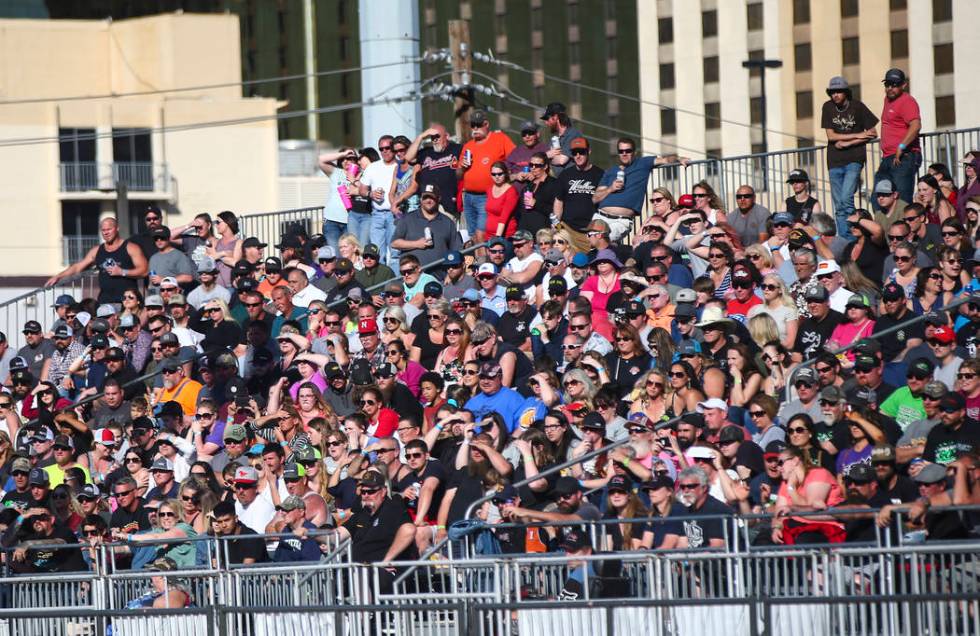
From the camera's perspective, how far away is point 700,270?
18.6 metres

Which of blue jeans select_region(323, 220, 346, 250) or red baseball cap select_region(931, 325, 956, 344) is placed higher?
blue jeans select_region(323, 220, 346, 250)

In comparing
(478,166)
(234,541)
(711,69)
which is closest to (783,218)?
(478,166)

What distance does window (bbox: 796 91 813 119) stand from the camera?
307 ft

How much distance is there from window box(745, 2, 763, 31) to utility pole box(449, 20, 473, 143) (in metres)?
72.4

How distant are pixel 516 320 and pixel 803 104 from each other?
77.9 metres

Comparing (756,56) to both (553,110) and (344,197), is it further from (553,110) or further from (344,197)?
(553,110)

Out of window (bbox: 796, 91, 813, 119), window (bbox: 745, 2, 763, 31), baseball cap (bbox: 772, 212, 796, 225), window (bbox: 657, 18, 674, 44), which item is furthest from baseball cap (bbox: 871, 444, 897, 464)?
window (bbox: 657, 18, 674, 44)

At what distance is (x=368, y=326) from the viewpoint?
61.2 ft

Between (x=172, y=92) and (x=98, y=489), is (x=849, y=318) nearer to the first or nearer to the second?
(x=98, y=489)

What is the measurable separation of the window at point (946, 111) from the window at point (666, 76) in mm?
21763

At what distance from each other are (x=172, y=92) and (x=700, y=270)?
62148 mm

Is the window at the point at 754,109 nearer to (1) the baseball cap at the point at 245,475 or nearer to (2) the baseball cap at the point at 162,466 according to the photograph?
(2) the baseball cap at the point at 162,466

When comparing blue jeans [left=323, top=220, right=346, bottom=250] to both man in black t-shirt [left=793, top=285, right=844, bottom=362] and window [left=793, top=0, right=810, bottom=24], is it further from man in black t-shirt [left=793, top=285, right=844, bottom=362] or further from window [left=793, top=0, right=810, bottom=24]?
window [left=793, top=0, right=810, bottom=24]

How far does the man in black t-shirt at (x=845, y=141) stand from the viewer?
62.5ft
